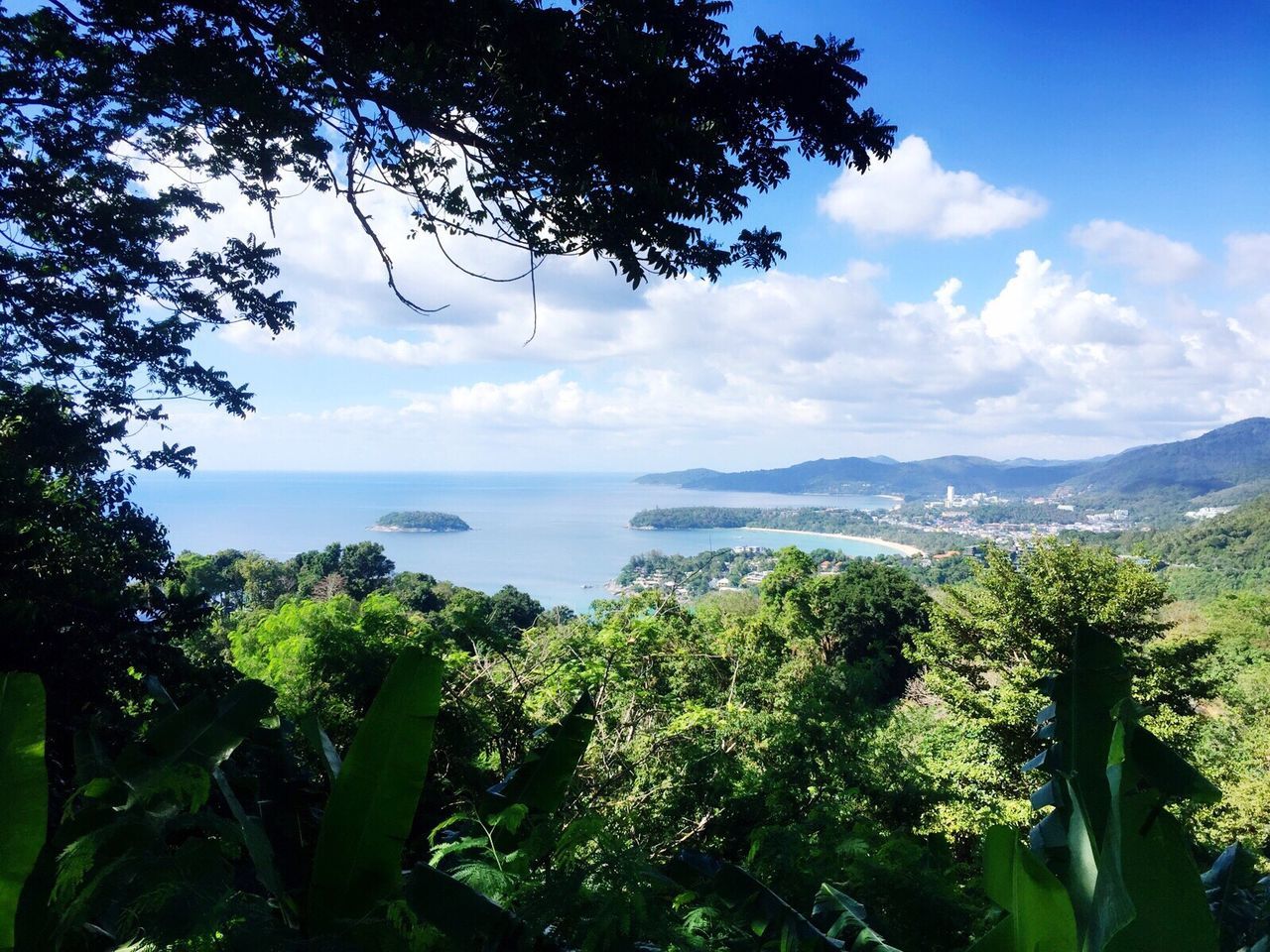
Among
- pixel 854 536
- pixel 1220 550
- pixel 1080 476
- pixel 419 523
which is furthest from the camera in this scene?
pixel 1080 476

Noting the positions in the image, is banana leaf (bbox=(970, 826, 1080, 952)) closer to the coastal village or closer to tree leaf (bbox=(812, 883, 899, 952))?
tree leaf (bbox=(812, 883, 899, 952))

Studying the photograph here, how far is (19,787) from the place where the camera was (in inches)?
45.0

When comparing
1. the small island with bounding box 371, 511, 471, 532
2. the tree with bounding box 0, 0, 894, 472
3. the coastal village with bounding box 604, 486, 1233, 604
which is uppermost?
the tree with bounding box 0, 0, 894, 472

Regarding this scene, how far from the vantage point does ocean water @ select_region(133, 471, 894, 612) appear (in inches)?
1183

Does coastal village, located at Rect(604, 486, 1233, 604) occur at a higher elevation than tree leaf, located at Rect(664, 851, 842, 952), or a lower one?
lower

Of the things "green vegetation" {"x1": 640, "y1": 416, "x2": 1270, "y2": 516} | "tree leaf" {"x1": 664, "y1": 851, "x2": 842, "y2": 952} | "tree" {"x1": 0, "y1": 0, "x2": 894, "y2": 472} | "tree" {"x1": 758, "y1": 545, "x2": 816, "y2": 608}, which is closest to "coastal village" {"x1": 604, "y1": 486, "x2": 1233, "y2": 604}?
"green vegetation" {"x1": 640, "y1": 416, "x2": 1270, "y2": 516}

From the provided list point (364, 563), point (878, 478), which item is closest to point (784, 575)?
point (364, 563)

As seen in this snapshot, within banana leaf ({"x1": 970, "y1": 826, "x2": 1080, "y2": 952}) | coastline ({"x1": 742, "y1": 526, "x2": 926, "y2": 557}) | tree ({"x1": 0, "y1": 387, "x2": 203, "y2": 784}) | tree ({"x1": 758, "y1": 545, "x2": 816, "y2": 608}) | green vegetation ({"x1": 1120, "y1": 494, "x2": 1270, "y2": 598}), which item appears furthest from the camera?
coastline ({"x1": 742, "y1": 526, "x2": 926, "y2": 557})

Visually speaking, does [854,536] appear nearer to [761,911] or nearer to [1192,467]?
[761,911]

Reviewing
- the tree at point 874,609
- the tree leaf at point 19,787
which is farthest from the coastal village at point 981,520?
the tree leaf at point 19,787

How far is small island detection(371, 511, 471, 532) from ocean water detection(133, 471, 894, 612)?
121 cm

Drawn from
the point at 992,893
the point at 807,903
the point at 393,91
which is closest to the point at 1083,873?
the point at 992,893

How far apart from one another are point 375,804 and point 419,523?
4232 centimetres

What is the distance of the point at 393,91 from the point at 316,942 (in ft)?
10.2
